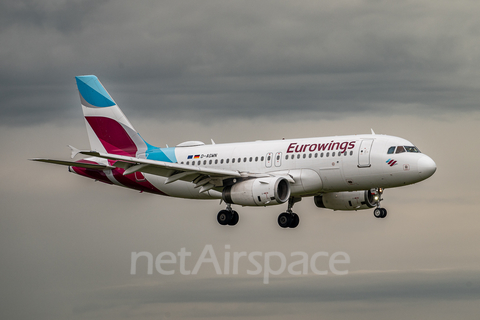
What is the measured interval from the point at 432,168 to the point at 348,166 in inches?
202

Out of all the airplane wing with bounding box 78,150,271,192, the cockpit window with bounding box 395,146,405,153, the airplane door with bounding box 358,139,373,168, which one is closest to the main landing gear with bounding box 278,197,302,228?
the airplane wing with bounding box 78,150,271,192

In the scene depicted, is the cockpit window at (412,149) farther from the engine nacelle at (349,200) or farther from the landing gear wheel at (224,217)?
the landing gear wheel at (224,217)

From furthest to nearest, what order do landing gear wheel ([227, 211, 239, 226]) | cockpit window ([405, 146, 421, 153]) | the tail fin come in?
the tail fin
landing gear wheel ([227, 211, 239, 226])
cockpit window ([405, 146, 421, 153])

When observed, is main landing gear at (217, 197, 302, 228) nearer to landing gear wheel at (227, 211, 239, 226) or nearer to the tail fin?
landing gear wheel at (227, 211, 239, 226)

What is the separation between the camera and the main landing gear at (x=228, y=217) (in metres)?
51.2

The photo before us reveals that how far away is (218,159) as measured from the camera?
171 feet

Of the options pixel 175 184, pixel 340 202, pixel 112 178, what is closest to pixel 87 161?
pixel 112 178

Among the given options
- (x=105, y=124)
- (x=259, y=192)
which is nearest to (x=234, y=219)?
(x=259, y=192)

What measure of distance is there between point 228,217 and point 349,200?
28.8 ft

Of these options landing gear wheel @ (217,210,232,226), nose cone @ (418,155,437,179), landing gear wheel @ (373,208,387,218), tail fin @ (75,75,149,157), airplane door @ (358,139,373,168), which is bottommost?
landing gear wheel @ (373,208,387,218)

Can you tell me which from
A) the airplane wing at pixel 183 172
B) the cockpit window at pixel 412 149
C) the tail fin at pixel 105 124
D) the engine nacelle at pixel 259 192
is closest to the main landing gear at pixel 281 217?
the airplane wing at pixel 183 172

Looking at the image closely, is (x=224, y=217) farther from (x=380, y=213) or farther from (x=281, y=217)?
(x=380, y=213)

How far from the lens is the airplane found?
46156 millimetres

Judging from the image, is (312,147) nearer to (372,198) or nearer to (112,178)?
(372,198)
